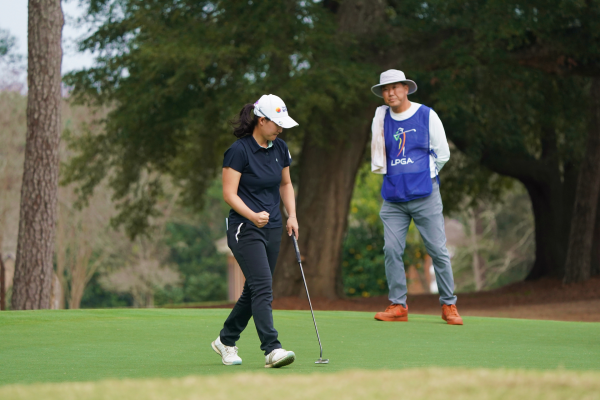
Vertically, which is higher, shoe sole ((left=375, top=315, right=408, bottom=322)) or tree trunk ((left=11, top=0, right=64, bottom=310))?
tree trunk ((left=11, top=0, right=64, bottom=310))

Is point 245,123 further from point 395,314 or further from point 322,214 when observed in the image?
point 322,214

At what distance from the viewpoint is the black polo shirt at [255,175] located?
16.8 ft

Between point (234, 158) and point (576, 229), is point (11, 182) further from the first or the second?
point (234, 158)

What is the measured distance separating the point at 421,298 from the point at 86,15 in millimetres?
10155

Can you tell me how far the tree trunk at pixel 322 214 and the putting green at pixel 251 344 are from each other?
22.1ft

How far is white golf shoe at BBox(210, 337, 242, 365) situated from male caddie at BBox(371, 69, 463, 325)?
2.89 meters

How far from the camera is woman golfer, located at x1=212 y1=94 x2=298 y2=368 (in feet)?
16.6

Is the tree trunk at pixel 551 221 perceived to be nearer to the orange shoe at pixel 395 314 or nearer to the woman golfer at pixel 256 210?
the orange shoe at pixel 395 314

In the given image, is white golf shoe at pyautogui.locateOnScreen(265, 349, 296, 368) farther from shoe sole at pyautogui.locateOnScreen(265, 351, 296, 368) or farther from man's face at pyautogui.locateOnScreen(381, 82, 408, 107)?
man's face at pyautogui.locateOnScreen(381, 82, 408, 107)

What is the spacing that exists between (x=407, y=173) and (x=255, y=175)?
288 cm

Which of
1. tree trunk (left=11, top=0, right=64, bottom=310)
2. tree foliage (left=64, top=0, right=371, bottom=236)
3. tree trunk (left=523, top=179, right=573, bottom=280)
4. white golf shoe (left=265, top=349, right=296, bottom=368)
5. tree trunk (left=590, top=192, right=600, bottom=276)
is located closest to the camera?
white golf shoe (left=265, top=349, right=296, bottom=368)

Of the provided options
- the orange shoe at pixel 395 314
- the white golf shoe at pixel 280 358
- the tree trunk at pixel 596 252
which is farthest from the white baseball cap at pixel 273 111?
the tree trunk at pixel 596 252

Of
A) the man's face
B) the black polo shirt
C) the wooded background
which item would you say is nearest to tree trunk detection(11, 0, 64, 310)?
the wooded background

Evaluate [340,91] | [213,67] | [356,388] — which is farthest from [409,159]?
[213,67]
